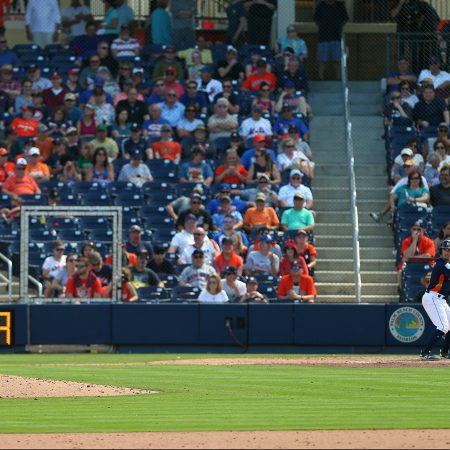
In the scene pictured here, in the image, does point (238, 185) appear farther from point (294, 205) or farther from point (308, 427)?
point (308, 427)

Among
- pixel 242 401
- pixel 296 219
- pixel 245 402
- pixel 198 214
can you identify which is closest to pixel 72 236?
pixel 198 214

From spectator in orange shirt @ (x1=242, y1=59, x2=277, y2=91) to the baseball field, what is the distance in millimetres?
8737

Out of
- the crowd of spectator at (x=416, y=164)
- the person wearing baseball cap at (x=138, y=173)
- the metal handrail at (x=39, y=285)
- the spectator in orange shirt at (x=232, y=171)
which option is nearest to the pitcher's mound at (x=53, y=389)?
the crowd of spectator at (x=416, y=164)

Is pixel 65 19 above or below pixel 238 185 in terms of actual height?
above

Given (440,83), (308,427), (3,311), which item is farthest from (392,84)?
(308,427)

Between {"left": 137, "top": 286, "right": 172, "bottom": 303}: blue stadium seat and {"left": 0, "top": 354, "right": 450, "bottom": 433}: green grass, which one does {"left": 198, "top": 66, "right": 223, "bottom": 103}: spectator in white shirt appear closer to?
{"left": 137, "top": 286, "right": 172, "bottom": 303}: blue stadium seat

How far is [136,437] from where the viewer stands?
11.7 metres

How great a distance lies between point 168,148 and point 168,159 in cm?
25

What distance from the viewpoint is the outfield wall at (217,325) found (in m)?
23.3

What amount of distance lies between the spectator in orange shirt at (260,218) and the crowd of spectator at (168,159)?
23 mm

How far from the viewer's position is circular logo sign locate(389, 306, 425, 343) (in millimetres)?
23219

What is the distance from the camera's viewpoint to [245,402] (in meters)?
14.3

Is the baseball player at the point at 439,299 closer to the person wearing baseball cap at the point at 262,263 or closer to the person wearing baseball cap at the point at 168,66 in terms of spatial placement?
the person wearing baseball cap at the point at 262,263

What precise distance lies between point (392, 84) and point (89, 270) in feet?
26.4
